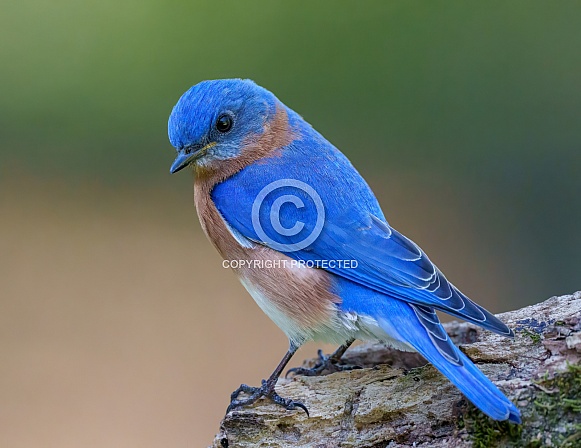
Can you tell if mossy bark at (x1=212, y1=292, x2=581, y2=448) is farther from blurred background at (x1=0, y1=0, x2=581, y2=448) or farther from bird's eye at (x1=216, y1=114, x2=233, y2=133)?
blurred background at (x1=0, y1=0, x2=581, y2=448)

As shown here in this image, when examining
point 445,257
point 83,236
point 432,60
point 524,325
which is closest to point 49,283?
point 83,236

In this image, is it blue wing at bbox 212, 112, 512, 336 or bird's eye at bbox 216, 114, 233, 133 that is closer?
blue wing at bbox 212, 112, 512, 336

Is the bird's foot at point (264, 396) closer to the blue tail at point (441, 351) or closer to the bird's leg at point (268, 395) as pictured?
the bird's leg at point (268, 395)

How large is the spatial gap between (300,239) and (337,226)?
0.71 feet

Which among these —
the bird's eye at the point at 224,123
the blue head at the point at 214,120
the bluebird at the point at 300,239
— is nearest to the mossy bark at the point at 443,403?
the bluebird at the point at 300,239

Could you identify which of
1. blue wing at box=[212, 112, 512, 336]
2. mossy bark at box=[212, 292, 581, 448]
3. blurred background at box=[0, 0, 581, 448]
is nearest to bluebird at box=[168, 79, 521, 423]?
blue wing at box=[212, 112, 512, 336]

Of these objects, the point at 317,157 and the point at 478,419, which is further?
the point at 317,157

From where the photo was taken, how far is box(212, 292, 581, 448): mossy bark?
2.88 metres

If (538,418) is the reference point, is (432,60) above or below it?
above

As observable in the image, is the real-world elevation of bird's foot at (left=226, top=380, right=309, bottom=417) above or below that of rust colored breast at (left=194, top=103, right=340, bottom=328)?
below

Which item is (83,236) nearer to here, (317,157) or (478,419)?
(317,157)

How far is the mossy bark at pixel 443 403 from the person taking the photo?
2.88 metres

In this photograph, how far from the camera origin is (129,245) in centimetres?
782

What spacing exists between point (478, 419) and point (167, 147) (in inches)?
244
